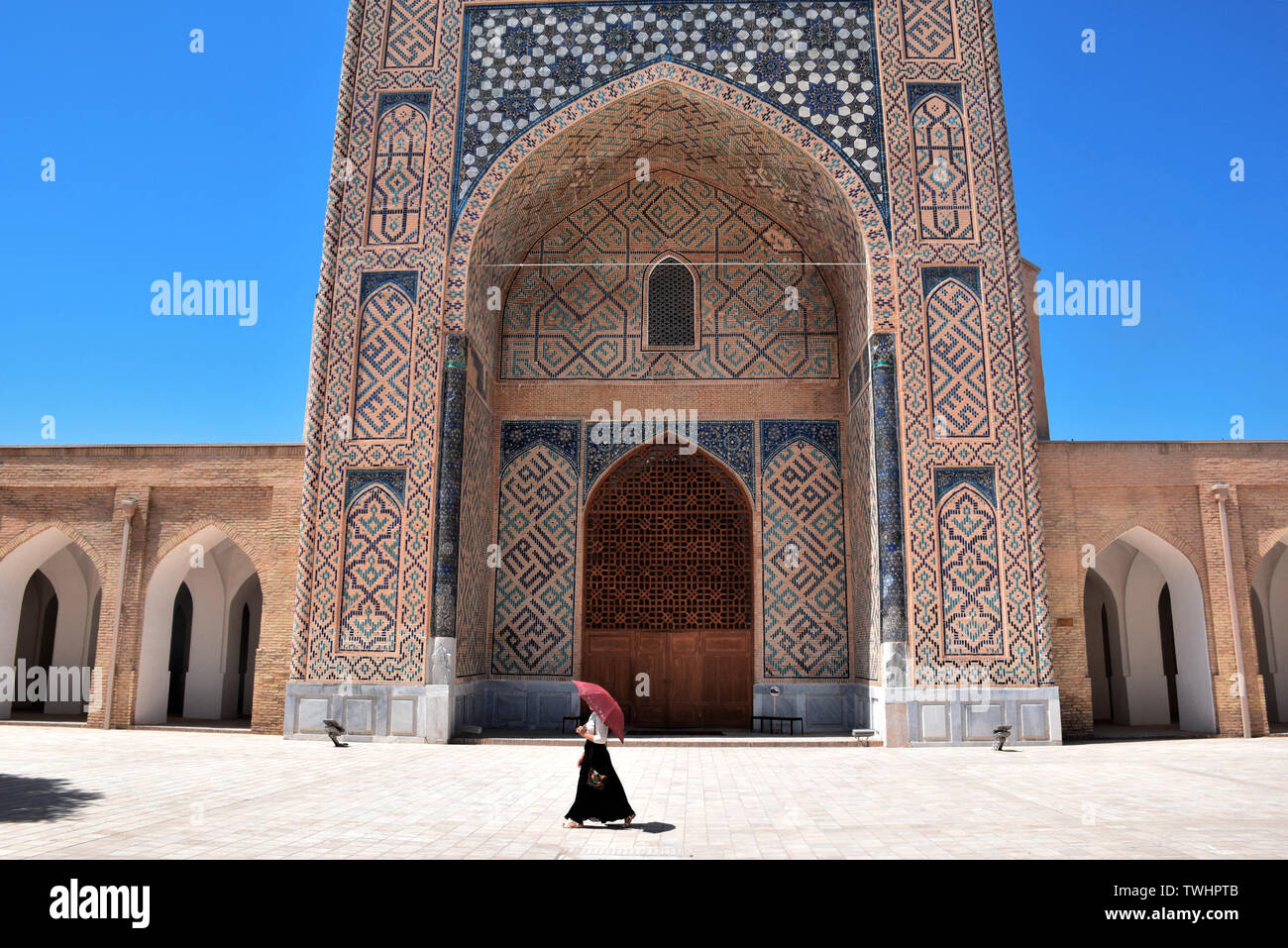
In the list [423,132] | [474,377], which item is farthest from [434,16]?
[474,377]

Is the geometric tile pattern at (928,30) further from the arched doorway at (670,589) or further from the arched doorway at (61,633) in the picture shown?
the arched doorway at (61,633)

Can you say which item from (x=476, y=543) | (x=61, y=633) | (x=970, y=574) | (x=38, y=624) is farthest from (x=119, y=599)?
→ (x=970, y=574)

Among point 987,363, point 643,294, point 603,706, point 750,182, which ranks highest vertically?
point 750,182

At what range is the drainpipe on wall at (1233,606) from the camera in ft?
31.6

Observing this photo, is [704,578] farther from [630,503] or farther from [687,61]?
[687,61]

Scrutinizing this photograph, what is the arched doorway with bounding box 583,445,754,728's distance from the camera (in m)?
11.0

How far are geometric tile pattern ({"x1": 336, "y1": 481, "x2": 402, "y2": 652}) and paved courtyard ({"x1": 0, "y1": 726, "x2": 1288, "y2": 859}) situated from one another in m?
1.09

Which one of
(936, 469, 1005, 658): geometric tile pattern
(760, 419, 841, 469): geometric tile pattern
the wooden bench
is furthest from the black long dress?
(760, 419, 841, 469): geometric tile pattern

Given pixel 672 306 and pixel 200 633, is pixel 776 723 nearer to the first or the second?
pixel 672 306

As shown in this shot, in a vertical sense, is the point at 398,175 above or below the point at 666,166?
below

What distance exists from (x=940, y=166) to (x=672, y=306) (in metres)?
3.40

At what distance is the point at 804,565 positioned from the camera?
1069cm

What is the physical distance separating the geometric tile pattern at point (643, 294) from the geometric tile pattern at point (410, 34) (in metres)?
2.43

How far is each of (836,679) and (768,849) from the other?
22.2 feet
